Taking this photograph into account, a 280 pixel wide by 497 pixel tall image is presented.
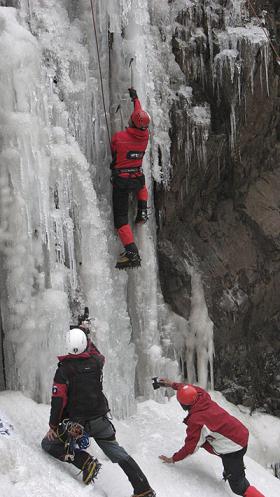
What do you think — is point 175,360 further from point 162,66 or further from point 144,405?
point 162,66

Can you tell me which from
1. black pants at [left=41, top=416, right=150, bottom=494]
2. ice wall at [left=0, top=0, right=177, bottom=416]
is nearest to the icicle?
ice wall at [left=0, top=0, right=177, bottom=416]

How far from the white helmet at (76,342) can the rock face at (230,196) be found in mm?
3542

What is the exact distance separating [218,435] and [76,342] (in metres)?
1.54

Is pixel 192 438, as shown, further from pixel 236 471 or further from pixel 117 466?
pixel 117 466

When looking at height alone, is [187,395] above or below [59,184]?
below

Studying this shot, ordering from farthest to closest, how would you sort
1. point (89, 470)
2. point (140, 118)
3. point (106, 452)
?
point (140, 118) → point (106, 452) → point (89, 470)

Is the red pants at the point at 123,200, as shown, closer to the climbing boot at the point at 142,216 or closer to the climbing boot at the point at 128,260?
the climbing boot at the point at 128,260

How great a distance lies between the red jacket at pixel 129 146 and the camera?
20.6 ft

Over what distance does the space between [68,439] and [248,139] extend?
508 centimetres

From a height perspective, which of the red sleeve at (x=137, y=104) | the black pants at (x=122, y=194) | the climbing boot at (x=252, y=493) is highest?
the red sleeve at (x=137, y=104)

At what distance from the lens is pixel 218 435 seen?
4.90 metres

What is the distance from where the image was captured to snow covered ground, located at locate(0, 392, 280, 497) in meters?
3.88

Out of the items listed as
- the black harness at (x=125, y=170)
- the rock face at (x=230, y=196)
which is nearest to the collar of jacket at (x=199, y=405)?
the black harness at (x=125, y=170)

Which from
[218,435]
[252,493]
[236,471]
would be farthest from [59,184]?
[252,493]
